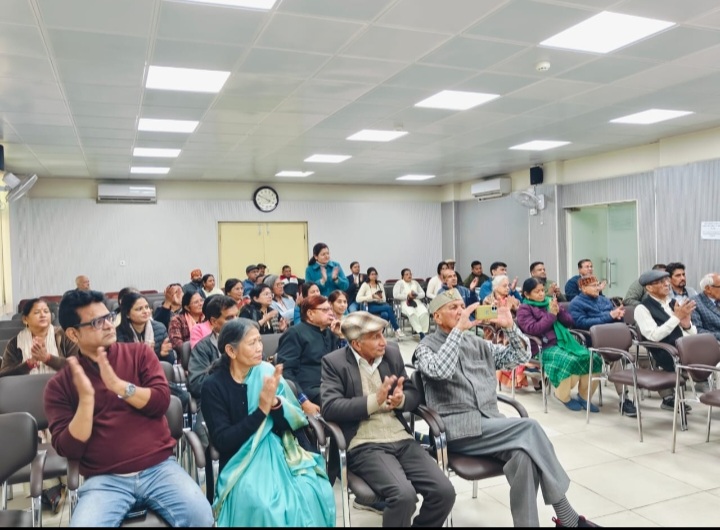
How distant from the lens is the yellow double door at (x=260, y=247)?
1136 cm

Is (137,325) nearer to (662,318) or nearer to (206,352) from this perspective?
(206,352)

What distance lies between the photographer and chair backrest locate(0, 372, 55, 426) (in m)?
2.91

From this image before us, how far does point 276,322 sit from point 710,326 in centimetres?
395

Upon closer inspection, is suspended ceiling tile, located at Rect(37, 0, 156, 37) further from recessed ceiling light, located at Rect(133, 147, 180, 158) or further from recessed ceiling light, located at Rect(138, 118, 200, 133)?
A: recessed ceiling light, located at Rect(133, 147, 180, 158)

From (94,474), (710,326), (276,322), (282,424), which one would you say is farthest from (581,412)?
(94,474)

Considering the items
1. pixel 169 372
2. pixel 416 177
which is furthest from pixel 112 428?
pixel 416 177

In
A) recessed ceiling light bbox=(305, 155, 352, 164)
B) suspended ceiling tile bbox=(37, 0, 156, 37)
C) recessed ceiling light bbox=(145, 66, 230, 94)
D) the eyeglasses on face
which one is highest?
recessed ceiling light bbox=(305, 155, 352, 164)

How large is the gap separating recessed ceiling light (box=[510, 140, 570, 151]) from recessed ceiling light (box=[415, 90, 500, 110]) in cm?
257

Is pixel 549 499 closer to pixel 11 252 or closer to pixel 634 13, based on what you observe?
pixel 634 13

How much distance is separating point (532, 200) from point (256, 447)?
8.75m

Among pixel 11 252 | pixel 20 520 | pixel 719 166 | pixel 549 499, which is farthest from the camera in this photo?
pixel 11 252

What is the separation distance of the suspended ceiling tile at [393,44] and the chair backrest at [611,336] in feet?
8.63

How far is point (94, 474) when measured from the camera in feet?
7.00

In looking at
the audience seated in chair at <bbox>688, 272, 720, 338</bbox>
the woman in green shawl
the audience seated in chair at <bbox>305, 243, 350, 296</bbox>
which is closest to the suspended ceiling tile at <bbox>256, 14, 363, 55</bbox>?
the woman in green shawl
